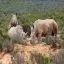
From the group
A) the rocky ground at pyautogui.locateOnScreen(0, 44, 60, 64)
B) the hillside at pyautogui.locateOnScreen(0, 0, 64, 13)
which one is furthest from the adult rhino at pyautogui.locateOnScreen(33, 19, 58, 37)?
the hillside at pyautogui.locateOnScreen(0, 0, 64, 13)

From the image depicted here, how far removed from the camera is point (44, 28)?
554 inches

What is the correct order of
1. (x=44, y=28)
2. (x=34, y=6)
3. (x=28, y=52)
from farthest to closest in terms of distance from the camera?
(x=34, y=6)
(x=44, y=28)
(x=28, y=52)

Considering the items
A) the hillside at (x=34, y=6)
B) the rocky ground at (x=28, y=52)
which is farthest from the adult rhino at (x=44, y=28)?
the hillside at (x=34, y=6)

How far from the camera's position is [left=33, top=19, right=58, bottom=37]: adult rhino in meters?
14.0

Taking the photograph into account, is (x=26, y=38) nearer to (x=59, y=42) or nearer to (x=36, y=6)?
(x=59, y=42)

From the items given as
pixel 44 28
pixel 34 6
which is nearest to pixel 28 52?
pixel 44 28

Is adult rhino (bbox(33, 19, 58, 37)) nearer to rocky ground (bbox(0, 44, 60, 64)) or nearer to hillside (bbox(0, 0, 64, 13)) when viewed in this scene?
rocky ground (bbox(0, 44, 60, 64))

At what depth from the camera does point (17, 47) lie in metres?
11.9

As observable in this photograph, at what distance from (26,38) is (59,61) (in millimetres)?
4360

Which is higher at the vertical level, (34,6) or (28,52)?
(28,52)

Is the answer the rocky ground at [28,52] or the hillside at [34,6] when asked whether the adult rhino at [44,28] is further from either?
the hillside at [34,6]

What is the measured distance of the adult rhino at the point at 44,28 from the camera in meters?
14.0

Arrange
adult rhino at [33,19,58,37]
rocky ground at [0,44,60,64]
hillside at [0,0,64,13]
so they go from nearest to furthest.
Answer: rocky ground at [0,44,60,64] → adult rhino at [33,19,58,37] → hillside at [0,0,64,13]

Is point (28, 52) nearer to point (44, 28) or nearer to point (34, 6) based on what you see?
point (44, 28)
